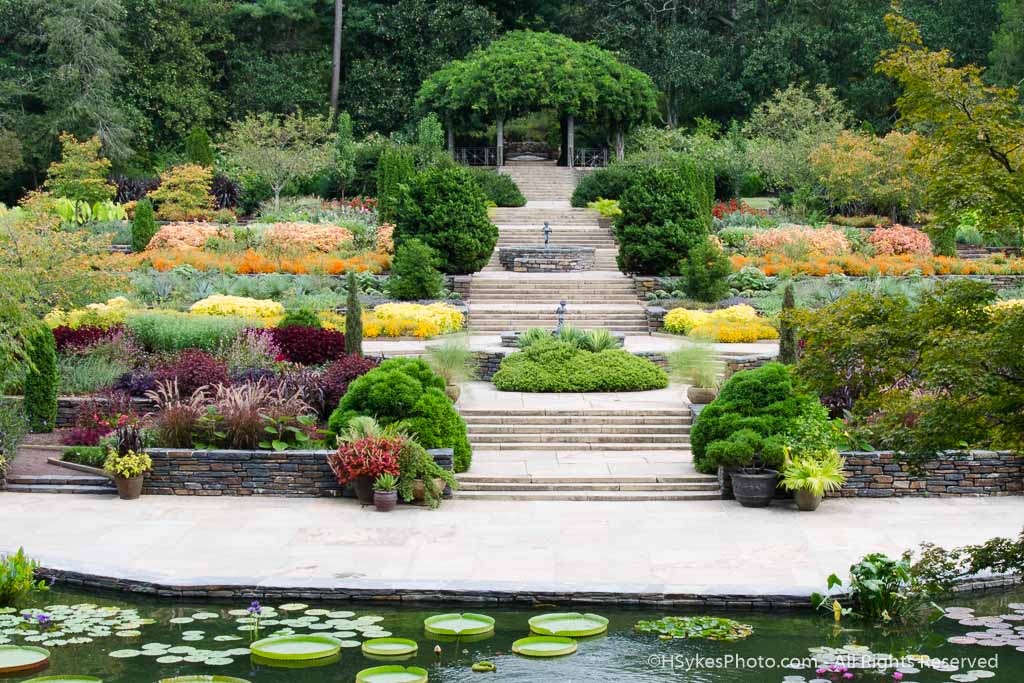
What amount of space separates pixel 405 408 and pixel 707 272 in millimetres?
11484

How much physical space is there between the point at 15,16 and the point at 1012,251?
31747mm

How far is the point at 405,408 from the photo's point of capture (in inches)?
562

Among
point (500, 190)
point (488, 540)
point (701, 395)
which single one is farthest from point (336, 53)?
point (488, 540)

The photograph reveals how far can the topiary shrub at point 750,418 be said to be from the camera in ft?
45.1

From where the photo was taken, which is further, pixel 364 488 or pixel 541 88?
pixel 541 88

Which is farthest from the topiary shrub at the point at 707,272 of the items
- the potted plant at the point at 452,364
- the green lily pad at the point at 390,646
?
the green lily pad at the point at 390,646

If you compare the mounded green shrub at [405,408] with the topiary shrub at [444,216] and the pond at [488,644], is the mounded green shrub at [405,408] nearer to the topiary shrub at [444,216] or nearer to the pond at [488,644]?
the pond at [488,644]

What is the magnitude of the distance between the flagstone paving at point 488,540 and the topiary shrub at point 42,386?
2.40 metres

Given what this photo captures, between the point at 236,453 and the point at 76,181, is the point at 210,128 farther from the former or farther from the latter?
the point at 236,453

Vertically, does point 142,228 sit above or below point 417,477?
above

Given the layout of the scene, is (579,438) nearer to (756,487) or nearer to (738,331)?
(756,487)

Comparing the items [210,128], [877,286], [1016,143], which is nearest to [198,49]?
[210,128]

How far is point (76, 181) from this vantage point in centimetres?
3544

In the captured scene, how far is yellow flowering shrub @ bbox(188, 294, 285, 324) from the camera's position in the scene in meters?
22.0
